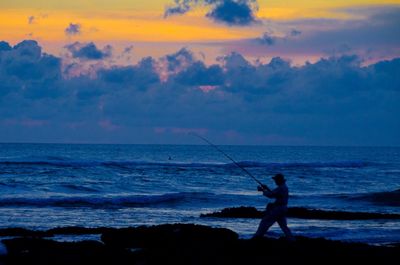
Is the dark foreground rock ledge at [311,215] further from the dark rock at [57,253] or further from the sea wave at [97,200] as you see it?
the dark rock at [57,253]

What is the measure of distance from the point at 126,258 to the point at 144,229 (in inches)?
161

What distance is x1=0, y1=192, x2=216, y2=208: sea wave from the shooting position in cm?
3362

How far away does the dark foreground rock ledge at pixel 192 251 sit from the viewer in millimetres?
15062

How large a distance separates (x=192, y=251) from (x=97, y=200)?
20.7 metres

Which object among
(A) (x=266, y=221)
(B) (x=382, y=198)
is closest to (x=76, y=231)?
(A) (x=266, y=221)

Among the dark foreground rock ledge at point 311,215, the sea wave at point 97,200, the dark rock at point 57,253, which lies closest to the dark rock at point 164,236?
the dark rock at point 57,253

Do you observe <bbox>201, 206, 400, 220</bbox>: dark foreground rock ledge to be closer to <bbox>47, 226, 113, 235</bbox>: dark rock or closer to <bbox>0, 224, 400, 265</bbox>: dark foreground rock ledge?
<bbox>47, 226, 113, 235</bbox>: dark rock

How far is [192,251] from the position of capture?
15828 millimetres

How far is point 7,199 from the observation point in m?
34.8

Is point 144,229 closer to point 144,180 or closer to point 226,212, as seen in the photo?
point 226,212

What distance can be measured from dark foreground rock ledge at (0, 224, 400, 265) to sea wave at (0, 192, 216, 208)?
51.4ft

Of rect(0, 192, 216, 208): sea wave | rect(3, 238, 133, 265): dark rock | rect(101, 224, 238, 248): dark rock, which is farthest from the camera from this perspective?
rect(0, 192, 216, 208): sea wave

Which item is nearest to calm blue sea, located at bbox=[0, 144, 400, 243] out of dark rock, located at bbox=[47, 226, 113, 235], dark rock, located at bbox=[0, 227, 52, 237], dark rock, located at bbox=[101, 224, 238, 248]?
dark rock, located at bbox=[47, 226, 113, 235]

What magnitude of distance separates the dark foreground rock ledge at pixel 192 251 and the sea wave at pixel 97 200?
15.7m
